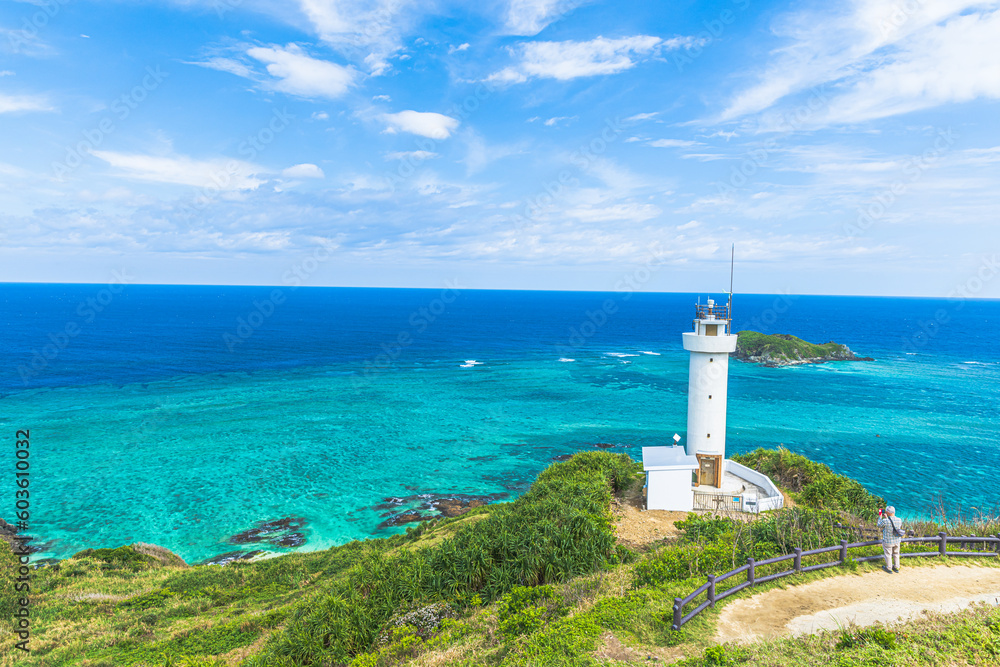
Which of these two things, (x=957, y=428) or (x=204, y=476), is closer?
(x=204, y=476)

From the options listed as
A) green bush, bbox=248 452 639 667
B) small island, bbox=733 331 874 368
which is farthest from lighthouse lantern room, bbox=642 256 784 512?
small island, bbox=733 331 874 368

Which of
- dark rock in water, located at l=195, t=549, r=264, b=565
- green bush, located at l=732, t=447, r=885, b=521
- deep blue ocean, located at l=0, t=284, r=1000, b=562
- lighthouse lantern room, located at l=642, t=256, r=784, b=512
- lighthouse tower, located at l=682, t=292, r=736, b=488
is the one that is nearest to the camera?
green bush, located at l=732, t=447, r=885, b=521

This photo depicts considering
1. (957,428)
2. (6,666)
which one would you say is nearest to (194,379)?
(6,666)

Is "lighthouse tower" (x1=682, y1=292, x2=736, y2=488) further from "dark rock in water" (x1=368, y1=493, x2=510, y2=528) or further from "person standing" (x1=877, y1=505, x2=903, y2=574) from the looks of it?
"dark rock in water" (x1=368, y1=493, x2=510, y2=528)

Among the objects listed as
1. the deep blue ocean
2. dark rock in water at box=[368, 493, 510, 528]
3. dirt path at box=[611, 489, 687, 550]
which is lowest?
dark rock in water at box=[368, 493, 510, 528]

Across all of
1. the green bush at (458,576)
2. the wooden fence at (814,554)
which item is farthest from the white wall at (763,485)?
the green bush at (458,576)

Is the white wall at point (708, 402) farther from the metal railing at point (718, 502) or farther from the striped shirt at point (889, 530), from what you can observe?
the striped shirt at point (889, 530)

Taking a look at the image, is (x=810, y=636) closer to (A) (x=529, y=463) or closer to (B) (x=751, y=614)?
(B) (x=751, y=614)
